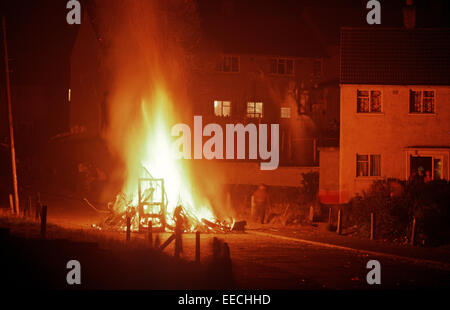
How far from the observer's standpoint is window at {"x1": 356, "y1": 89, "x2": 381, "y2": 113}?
113ft

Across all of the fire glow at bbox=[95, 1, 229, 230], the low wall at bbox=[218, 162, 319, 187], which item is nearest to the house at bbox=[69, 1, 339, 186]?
the fire glow at bbox=[95, 1, 229, 230]

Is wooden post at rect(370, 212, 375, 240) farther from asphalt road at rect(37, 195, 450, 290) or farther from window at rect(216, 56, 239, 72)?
window at rect(216, 56, 239, 72)

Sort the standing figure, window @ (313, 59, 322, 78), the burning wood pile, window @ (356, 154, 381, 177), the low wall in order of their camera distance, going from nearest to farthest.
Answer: the burning wood pile → the standing figure → window @ (356, 154, 381, 177) → the low wall → window @ (313, 59, 322, 78)

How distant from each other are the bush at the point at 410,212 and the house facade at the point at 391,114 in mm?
8053

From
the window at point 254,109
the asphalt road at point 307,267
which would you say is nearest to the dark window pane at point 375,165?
the asphalt road at point 307,267

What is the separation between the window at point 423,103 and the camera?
113 ft

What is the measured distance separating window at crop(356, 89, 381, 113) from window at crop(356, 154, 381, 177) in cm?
251

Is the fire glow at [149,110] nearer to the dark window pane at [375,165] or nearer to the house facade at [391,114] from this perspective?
the house facade at [391,114]

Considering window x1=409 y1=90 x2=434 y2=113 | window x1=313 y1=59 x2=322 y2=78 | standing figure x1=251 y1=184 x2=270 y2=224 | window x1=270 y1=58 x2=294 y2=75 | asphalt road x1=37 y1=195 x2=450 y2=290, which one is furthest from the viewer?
window x1=313 y1=59 x2=322 y2=78

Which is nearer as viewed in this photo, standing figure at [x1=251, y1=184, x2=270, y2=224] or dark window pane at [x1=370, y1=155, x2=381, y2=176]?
standing figure at [x1=251, y1=184, x2=270, y2=224]

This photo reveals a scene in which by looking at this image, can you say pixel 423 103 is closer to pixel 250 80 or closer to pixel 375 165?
pixel 375 165

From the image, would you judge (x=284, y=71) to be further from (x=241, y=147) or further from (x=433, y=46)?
(x=433, y=46)

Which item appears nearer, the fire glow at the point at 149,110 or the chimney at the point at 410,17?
the fire glow at the point at 149,110

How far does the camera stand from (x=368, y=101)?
34406mm
